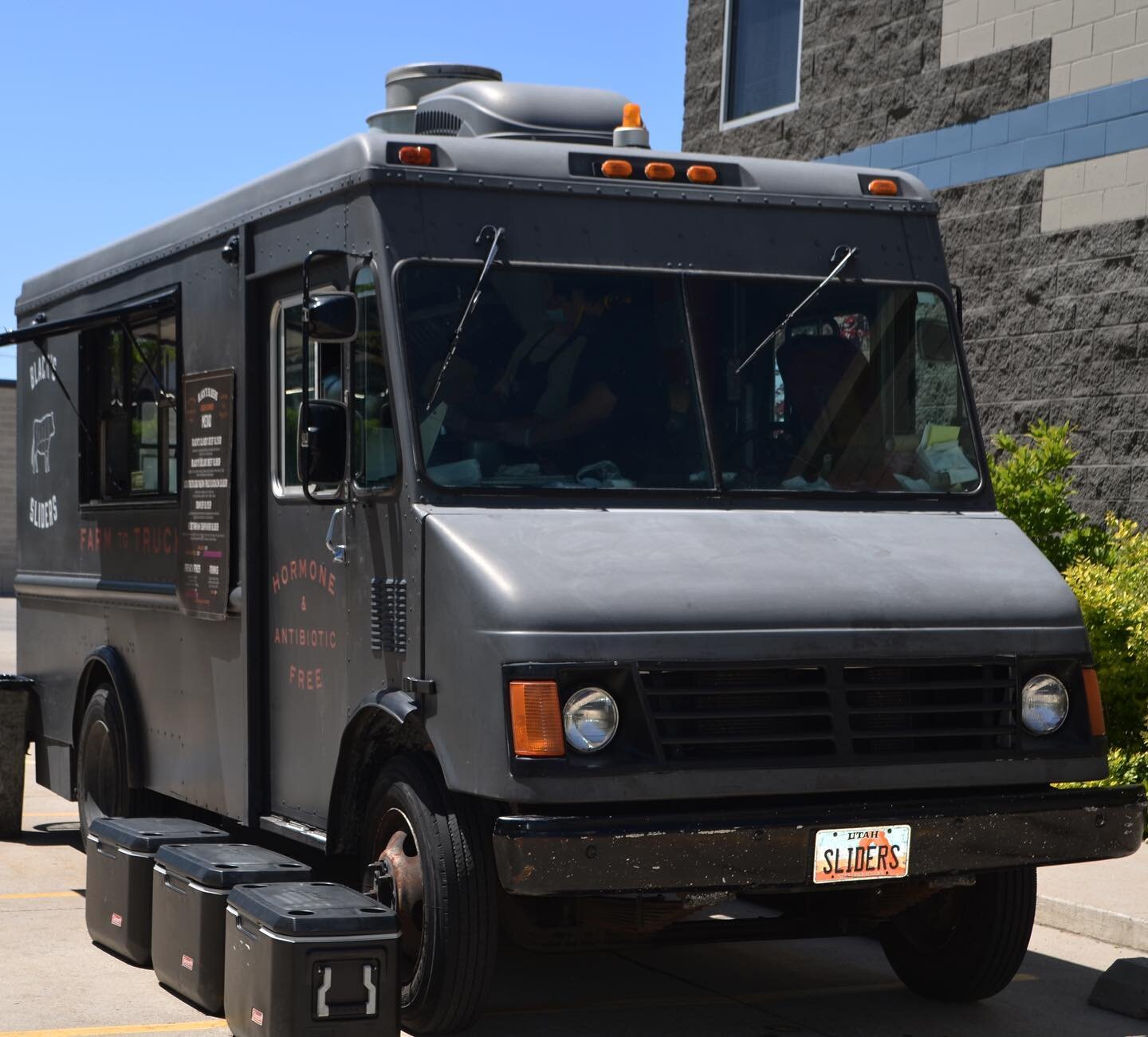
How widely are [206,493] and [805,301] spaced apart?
273cm

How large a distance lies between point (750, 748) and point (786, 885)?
1.45 ft

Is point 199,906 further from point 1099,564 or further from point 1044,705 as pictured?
point 1099,564

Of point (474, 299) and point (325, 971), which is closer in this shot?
point (325, 971)

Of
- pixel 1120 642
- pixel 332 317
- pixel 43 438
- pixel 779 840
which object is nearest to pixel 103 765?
pixel 43 438

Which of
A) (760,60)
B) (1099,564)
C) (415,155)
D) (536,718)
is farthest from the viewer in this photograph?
(760,60)

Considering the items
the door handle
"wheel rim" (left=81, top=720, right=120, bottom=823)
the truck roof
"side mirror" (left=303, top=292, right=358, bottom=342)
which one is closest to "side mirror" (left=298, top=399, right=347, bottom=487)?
the door handle

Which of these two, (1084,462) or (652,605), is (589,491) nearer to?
(652,605)

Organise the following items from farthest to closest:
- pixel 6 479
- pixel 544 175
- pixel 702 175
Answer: pixel 6 479
pixel 702 175
pixel 544 175

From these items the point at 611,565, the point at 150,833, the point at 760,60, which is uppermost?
the point at 760,60

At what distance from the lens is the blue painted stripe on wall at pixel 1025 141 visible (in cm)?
1273

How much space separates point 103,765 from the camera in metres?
9.58

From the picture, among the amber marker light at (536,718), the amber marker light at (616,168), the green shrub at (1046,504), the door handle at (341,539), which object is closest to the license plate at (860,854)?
the amber marker light at (536,718)

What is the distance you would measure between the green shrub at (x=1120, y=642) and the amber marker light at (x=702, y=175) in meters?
4.42

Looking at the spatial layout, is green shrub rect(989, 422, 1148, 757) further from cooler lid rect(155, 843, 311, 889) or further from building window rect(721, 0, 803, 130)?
cooler lid rect(155, 843, 311, 889)
